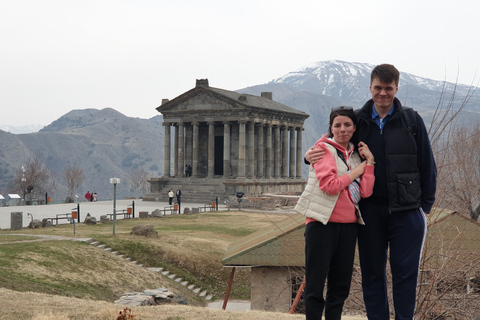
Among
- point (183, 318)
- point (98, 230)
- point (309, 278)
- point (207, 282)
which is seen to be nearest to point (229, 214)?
point (98, 230)

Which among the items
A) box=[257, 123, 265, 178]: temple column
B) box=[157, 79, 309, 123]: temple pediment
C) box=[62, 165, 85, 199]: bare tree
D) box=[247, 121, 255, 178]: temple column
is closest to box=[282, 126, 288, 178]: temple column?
box=[157, 79, 309, 123]: temple pediment

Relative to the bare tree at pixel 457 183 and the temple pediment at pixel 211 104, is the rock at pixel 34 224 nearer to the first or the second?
the bare tree at pixel 457 183

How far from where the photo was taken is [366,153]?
6375 millimetres

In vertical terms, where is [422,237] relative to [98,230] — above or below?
above

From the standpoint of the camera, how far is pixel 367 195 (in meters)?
6.32

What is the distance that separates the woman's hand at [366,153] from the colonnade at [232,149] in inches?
2200

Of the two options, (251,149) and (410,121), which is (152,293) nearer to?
(410,121)

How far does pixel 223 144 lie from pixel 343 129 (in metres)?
62.1

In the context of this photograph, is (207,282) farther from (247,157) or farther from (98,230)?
(247,157)

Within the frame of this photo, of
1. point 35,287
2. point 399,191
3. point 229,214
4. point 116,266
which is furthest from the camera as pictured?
point 229,214

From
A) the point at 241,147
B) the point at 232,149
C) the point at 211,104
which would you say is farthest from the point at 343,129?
the point at 232,149

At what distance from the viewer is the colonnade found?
6384cm

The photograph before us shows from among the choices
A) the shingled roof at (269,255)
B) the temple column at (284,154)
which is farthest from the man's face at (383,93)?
the temple column at (284,154)

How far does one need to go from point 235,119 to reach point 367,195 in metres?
57.0
